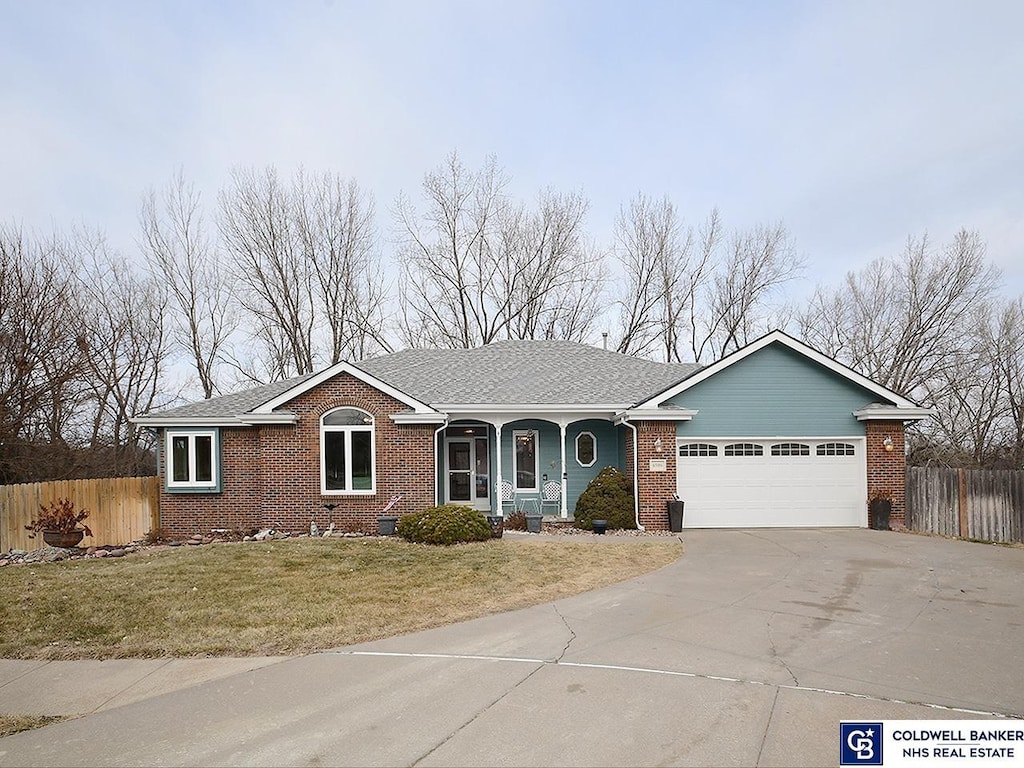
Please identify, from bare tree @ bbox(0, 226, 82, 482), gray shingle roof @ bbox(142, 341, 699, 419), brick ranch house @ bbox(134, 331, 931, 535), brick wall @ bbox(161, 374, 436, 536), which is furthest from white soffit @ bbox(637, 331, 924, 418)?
bare tree @ bbox(0, 226, 82, 482)

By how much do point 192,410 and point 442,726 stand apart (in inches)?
599

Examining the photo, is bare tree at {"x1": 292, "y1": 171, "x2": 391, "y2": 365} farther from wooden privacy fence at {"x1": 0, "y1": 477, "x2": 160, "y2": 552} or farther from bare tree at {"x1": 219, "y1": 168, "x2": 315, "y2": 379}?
wooden privacy fence at {"x1": 0, "y1": 477, "x2": 160, "y2": 552}

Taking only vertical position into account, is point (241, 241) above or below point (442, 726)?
above

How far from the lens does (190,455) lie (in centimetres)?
1753

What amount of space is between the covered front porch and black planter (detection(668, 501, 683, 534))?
92.4 inches

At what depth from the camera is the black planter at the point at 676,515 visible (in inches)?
650

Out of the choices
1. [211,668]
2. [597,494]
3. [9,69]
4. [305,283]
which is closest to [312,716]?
[211,668]

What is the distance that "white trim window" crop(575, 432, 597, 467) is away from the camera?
1919cm

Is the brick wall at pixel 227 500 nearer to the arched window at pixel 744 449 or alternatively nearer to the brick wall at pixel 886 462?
the arched window at pixel 744 449

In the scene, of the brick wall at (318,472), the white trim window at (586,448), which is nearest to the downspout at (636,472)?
the white trim window at (586,448)

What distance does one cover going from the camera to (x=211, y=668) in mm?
6504

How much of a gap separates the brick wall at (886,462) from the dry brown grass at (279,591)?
21.0 feet

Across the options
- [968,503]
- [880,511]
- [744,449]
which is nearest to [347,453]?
[744,449]

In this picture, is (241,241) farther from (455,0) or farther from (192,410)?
(455,0)
